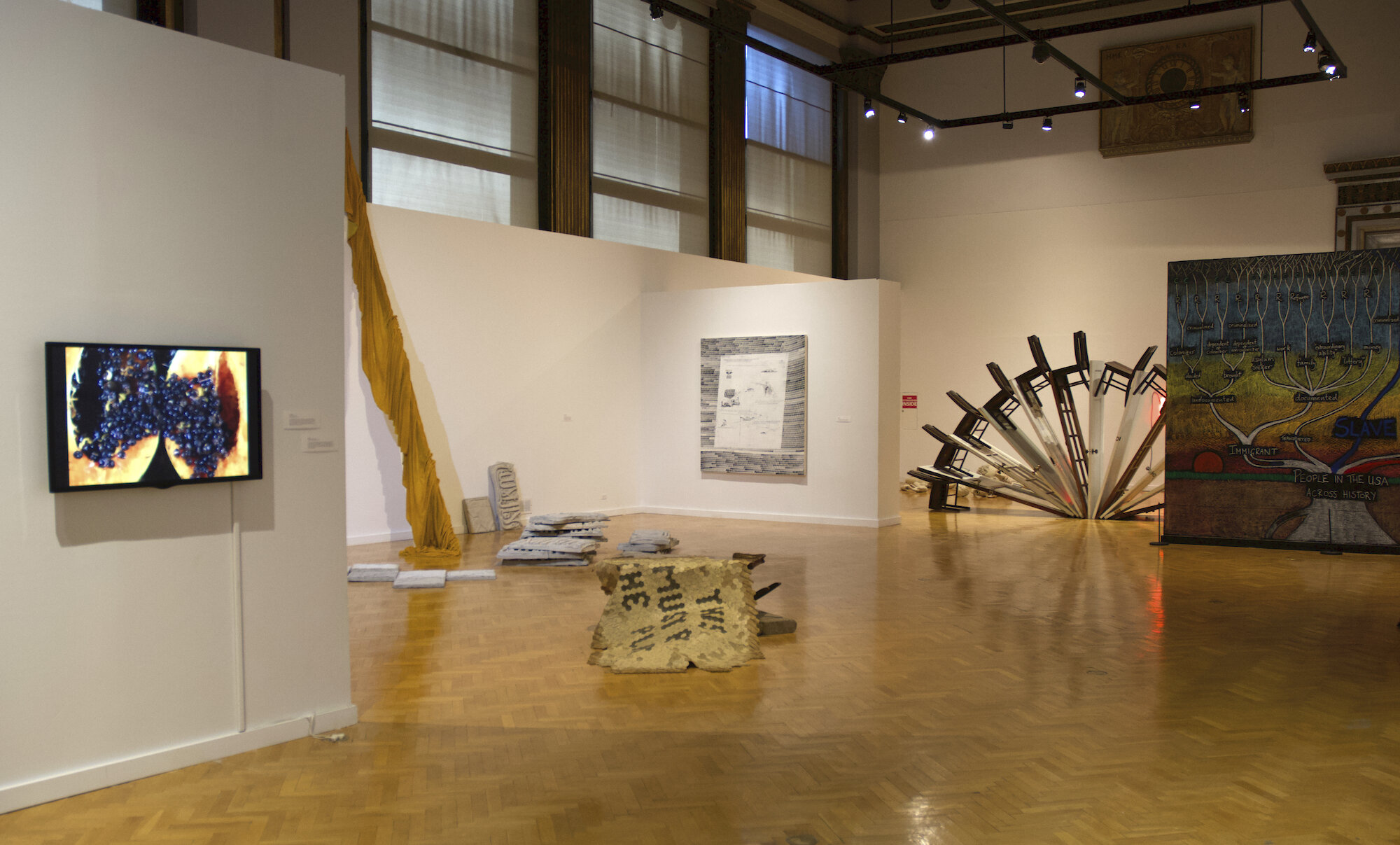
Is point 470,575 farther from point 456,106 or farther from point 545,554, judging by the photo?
point 456,106

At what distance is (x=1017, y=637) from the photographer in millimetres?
5980

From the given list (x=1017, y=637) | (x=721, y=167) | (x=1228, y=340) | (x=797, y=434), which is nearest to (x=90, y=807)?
(x=1017, y=637)

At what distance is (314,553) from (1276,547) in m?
8.70

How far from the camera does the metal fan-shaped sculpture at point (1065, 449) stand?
11891 mm

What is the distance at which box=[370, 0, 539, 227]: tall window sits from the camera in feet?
33.4

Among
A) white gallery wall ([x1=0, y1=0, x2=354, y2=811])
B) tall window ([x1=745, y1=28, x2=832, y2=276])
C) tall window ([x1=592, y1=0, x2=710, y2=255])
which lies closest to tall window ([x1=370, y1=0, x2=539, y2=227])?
tall window ([x1=592, y1=0, x2=710, y2=255])

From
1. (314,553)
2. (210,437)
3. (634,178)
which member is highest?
(634,178)

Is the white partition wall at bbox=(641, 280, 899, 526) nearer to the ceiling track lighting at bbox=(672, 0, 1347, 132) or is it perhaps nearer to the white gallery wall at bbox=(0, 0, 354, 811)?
the ceiling track lighting at bbox=(672, 0, 1347, 132)

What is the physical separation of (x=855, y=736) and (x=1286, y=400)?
712 centimetres

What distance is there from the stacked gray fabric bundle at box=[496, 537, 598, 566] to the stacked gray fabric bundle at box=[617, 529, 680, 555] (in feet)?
1.52

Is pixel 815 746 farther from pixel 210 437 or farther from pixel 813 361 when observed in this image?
pixel 813 361

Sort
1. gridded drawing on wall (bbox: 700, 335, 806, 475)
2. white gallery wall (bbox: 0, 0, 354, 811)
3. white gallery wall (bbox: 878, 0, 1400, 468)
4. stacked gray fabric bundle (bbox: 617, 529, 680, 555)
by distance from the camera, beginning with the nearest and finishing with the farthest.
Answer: white gallery wall (bbox: 0, 0, 354, 811) < stacked gray fabric bundle (bbox: 617, 529, 680, 555) < gridded drawing on wall (bbox: 700, 335, 806, 475) < white gallery wall (bbox: 878, 0, 1400, 468)

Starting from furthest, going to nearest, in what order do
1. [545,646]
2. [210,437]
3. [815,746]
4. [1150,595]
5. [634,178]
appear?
[634,178]
[1150,595]
[545,646]
[815,746]
[210,437]

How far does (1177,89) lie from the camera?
14.6 metres
